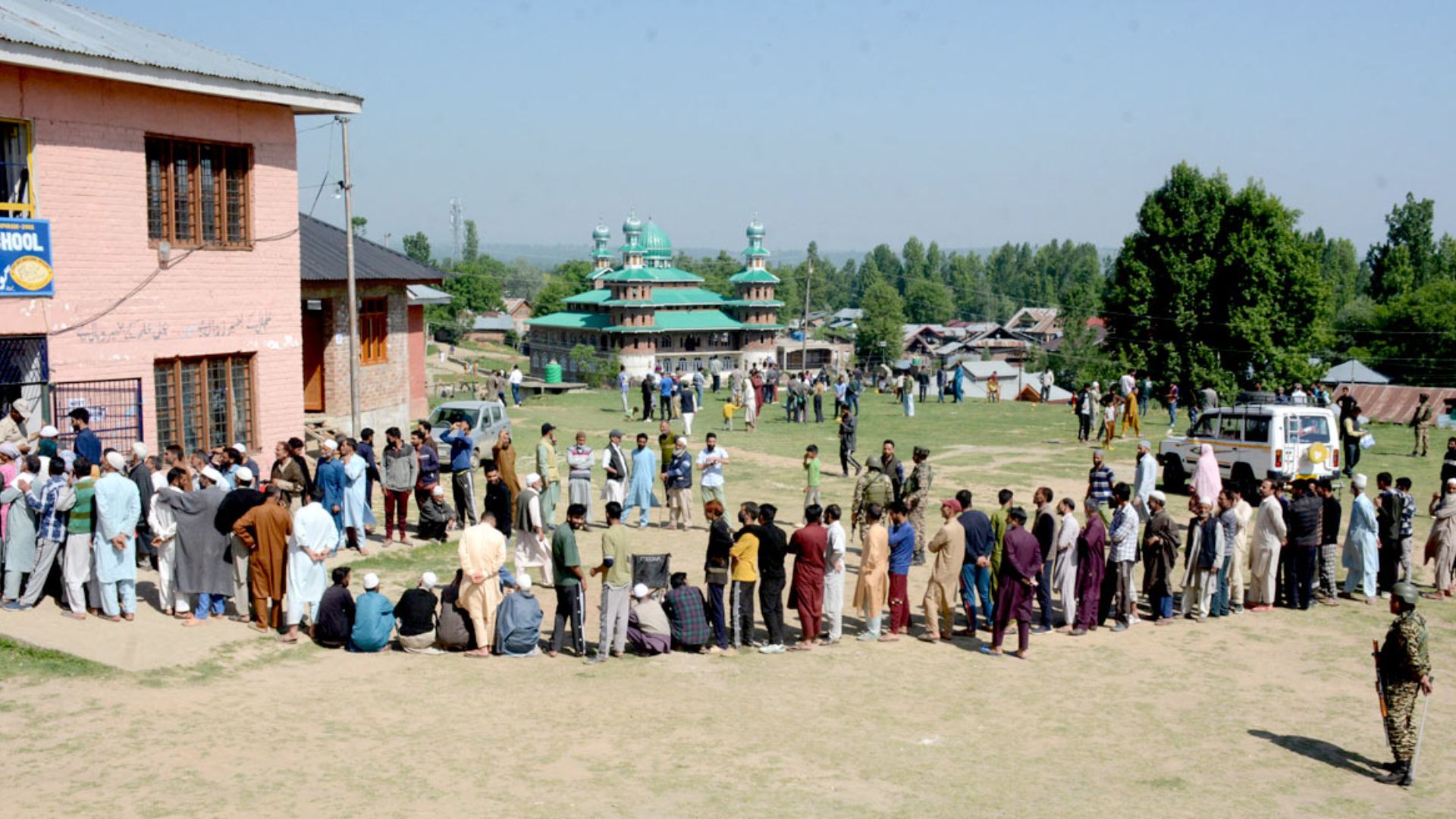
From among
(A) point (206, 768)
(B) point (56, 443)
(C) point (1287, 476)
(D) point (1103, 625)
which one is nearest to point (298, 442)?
(B) point (56, 443)

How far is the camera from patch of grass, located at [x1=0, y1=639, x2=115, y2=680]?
11.2 metres

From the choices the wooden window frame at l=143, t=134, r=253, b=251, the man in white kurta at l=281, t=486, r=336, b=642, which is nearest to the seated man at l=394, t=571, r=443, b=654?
the man in white kurta at l=281, t=486, r=336, b=642

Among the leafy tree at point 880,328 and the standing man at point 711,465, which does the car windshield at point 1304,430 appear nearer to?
the standing man at point 711,465

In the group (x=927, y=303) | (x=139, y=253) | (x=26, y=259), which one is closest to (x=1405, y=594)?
(x=139, y=253)

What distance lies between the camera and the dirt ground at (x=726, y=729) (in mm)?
9164

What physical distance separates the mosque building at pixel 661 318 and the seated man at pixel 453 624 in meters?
90.8

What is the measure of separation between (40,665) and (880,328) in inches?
5000

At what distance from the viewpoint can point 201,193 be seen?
18000mm

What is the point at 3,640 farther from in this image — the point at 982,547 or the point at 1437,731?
the point at 1437,731

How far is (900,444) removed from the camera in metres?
30.1

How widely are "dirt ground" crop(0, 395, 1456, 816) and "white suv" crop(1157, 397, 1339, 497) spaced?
8.00 metres

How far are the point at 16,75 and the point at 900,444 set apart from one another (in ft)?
66.5

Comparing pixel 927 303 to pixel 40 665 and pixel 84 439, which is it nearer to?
pixel 84 439

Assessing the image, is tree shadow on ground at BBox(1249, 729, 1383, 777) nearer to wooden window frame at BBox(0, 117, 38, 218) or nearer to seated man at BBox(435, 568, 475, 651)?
seated man at BBox(435, 568, 475, 651)
